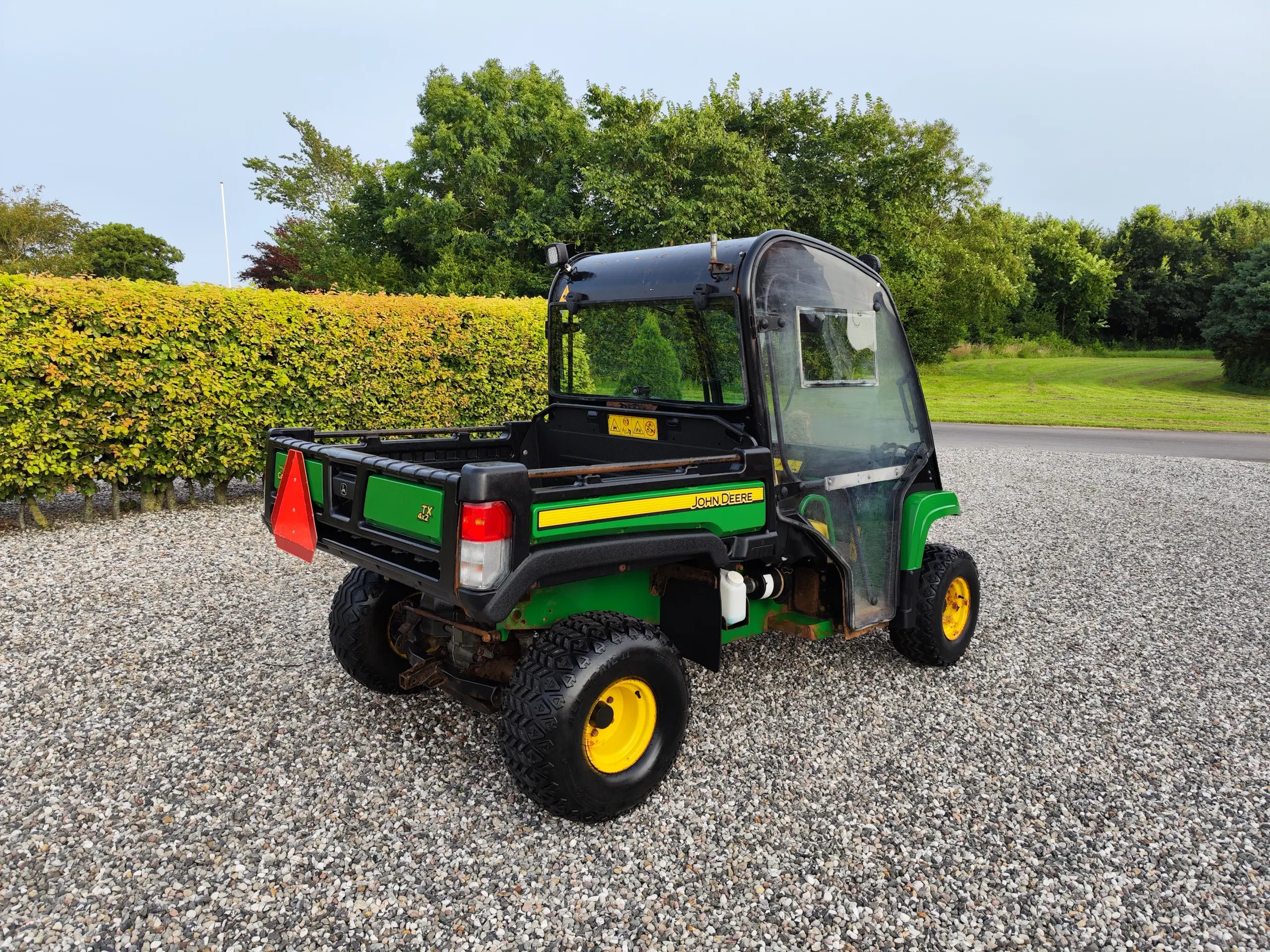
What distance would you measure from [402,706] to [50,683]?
1.88 m

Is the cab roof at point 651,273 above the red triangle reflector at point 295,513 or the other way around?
above

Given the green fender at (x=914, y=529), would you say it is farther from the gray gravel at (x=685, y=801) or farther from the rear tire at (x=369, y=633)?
the rear tire at (x=369, y=633)

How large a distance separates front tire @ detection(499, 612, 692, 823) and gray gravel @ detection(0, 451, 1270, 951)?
0.17 metres

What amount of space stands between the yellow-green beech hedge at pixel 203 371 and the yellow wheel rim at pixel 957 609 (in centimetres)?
639

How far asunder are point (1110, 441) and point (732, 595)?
14108mm

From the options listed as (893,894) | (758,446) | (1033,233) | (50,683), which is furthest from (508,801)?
(1033,233)

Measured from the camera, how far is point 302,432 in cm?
390

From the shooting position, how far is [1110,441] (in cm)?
1479

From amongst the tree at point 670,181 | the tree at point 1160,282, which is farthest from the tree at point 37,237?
the tree at point 1160,282

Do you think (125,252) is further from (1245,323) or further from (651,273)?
(1245,323)

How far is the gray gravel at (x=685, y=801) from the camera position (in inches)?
97.5

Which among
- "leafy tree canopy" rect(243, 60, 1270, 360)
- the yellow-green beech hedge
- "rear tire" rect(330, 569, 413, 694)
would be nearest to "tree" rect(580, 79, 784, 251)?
"leafy tree canopy" rect(243, 60, 1270, 360)

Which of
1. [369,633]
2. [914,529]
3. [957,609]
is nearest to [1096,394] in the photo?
[957,609]

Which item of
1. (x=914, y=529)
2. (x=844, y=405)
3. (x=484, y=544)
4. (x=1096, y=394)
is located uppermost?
(x=844, y=405)
